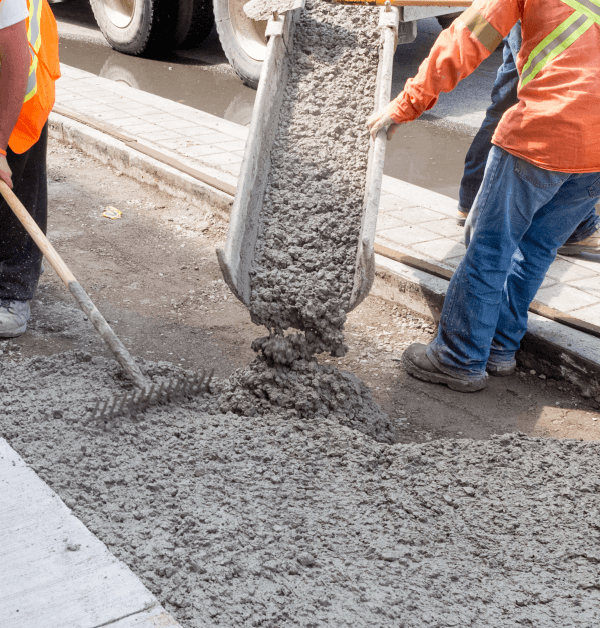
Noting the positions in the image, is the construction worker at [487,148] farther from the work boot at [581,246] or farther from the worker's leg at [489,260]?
the worker's leg at [489,260]

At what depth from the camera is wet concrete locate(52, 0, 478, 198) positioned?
6.07 metres

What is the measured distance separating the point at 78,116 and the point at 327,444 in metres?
4.79

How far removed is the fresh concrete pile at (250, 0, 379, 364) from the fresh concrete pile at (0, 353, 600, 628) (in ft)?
1.56

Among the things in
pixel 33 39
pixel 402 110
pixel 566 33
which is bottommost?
pixel 402 110

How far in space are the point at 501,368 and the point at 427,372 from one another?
387mm

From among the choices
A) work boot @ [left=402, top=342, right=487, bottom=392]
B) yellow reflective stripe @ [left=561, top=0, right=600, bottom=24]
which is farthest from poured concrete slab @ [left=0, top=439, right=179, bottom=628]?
yellow reflective stripe @ [left=561, top=0, right=600, bottom=24]

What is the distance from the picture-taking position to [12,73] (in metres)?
2.81

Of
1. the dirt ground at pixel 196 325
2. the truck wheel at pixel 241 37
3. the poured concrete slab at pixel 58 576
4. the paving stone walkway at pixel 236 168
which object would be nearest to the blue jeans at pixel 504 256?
the dirt ground at pixel 196 325

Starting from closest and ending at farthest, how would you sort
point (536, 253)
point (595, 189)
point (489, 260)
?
point (595, 189) → point (489, 260) → point (536, 253)

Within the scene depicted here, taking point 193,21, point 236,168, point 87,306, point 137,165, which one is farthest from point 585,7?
point 193,21

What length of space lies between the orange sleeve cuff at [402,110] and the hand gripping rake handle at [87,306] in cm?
154

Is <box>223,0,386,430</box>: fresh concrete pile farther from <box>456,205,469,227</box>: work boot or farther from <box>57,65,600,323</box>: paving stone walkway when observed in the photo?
<box>456,205,469,227</box>: work boot

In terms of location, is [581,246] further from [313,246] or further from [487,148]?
[313,246]

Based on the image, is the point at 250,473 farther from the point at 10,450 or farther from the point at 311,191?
the point at 311,191
